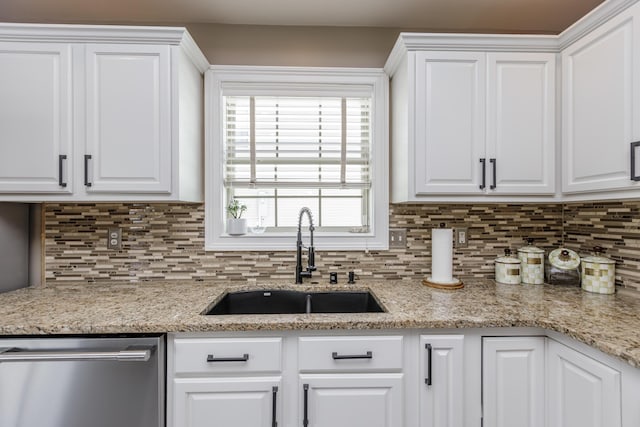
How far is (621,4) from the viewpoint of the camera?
1327 millimetres

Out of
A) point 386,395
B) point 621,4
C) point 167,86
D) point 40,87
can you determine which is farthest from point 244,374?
point 621,4

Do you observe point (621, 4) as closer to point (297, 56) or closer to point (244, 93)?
point (297, 56)

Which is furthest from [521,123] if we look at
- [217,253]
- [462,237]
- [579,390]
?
[217,253]

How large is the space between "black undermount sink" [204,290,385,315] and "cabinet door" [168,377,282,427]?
21.2 inches

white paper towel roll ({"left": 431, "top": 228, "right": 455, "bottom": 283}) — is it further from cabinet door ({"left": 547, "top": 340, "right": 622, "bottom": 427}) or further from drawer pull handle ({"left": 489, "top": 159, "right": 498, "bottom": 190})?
cabinet door ({"left": 547, "top": 340, "right": 622, "bottom": 427})

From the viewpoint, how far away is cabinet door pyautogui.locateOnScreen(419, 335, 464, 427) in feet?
4.26

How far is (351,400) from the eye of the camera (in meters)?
1.29

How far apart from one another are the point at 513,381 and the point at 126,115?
6.77 feet

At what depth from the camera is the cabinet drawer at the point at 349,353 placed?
1292mm

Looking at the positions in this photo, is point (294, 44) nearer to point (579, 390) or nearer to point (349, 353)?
point (349, 353)

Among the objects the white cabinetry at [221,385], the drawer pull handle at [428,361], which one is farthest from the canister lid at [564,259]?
the white cabinetry at [221,385]

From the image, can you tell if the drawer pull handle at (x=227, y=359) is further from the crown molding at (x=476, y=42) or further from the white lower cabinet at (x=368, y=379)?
the crown molding at (x=476, y=42)

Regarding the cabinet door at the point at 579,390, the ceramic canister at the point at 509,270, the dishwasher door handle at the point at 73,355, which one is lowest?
the cabinet door at the point at 579,390

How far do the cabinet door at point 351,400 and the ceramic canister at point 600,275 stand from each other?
116cm
